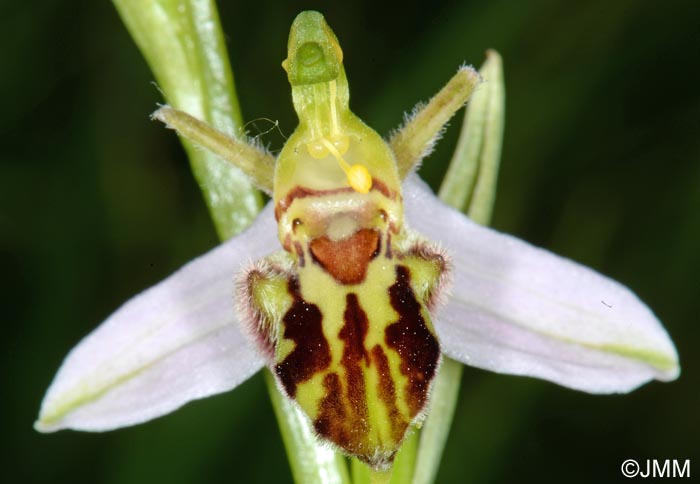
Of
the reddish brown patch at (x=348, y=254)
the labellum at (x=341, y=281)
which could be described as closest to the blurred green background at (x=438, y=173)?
the labellum at (x=341, y=281)

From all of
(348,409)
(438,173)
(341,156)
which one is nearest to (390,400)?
(348,409)

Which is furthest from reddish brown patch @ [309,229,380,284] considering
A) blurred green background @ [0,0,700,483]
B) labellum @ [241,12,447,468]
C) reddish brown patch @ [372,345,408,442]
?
blurred green background @ [0,0,700,483]

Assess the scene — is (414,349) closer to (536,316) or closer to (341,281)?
(341,281)

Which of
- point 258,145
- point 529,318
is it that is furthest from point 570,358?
point 258,145

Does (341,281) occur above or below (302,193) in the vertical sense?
below

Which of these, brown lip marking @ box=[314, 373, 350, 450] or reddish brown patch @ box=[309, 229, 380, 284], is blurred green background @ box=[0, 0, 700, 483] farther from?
brown lip marking @ box=[314, 373, 350, 450]

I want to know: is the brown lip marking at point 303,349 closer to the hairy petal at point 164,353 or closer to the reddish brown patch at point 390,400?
the reddish brown patch at point 390,400

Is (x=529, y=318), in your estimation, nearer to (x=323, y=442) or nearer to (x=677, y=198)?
(x=323, y=442)
